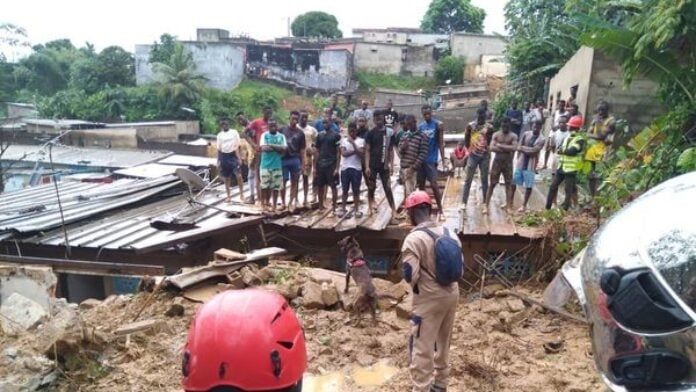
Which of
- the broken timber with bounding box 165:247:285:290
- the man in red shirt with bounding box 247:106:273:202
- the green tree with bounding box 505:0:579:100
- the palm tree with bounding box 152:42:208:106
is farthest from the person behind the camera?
the palm tree with bounding box 152:42:208:106

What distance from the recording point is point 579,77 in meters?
11.7

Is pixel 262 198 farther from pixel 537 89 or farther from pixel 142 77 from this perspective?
pixel 142 77

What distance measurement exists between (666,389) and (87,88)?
130ft

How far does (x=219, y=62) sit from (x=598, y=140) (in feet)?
105

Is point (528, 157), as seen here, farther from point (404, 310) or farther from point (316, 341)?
point (316, 341)

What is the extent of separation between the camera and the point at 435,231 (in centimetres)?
430

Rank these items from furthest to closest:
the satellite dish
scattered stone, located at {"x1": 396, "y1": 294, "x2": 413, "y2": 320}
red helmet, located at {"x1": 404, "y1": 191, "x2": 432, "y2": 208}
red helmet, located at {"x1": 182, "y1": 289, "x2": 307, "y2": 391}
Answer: the satellite dish < scattered stone, located at {"x1": 396, "y1": 294, "x2": 413, "y2": 320} < red helmet, located at {"x1": 404, "y1": 191, "x2": 432, "y2": 208} < red helmet, located at {"x1": 182, "y1": 289, "x2": 307, "y2": 391}

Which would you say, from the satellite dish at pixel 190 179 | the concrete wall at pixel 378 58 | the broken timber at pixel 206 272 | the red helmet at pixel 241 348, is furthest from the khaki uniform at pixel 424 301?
the concrete wall at pixel 378 58

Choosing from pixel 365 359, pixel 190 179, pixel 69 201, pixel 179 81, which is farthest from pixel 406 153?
pixel 179 81

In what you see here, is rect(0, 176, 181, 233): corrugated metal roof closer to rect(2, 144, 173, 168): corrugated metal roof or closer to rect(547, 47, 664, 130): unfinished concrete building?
rect(2, 144, 173, 168): corrugated metal roof

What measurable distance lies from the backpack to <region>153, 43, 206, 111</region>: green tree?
30.5 meters

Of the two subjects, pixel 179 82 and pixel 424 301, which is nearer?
pixel 424 301

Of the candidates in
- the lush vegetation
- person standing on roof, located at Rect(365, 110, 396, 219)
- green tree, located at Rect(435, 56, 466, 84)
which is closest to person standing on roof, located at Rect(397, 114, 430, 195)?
person standing on roof, located at Rect(365, 110, 396, 219)

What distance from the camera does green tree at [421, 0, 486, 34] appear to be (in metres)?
48.1
